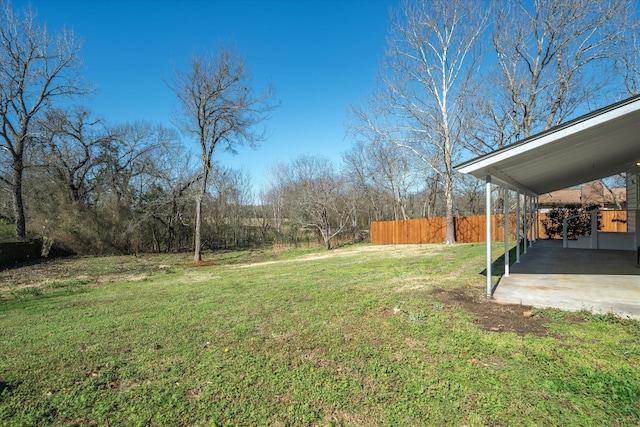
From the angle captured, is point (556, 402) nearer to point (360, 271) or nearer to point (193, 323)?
point (193, 323)

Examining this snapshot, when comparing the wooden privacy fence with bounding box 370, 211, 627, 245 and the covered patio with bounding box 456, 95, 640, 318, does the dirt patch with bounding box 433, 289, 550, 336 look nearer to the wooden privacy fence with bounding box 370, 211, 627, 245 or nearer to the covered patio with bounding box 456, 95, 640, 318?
the covered patio with bounding box 456, 95, 640, 318

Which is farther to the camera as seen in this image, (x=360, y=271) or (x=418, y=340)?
(x=360, y=271)

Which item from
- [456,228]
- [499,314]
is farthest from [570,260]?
[456,228]

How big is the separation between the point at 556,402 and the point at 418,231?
725 inches

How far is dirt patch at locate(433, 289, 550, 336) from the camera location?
4000 millimetres

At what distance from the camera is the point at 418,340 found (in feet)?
12.2

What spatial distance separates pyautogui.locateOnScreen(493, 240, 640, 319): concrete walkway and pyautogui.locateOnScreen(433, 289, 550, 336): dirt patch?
1.04ft

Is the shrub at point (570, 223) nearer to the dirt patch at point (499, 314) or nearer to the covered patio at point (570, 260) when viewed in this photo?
the covered patio at point (570, 260)

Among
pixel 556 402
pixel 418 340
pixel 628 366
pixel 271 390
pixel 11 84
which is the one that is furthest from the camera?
pixel 11 84

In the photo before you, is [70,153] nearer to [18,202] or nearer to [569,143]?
[18,202]

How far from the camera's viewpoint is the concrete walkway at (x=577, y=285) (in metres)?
4.77

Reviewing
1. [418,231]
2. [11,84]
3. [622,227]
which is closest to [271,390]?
[418,231]

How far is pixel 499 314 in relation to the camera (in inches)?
179

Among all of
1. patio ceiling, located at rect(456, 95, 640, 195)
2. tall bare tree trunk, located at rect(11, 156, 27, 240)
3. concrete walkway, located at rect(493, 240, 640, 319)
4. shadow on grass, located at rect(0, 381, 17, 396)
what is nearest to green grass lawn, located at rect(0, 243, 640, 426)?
shadow on grass, located at rect(0, 381, 17, 396)
